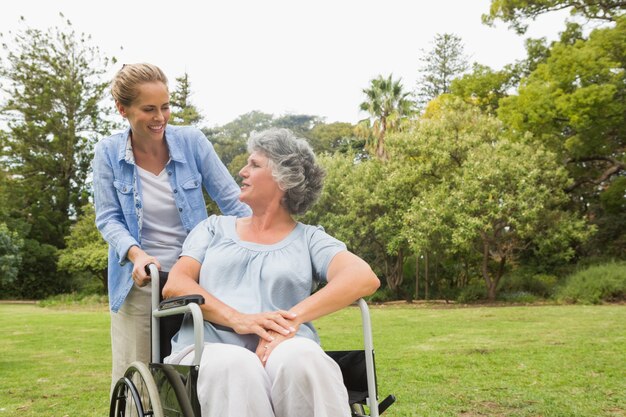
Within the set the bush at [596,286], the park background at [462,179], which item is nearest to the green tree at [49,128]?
the park background at [462,179]

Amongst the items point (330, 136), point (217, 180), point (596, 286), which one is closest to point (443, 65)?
point (330, 136)

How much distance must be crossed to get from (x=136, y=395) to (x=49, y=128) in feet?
82.9

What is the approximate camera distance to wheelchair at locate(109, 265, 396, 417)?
1.80 m

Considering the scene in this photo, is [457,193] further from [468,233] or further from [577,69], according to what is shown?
[577,69]

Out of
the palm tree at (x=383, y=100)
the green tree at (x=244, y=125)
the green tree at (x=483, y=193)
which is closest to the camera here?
the green tree at (x=483, y=193)

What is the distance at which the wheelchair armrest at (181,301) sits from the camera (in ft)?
6.15

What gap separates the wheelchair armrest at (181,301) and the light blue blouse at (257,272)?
4.2 inches

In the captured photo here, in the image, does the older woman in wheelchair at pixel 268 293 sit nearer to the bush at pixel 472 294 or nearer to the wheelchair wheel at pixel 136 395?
the wheelchair wheel at pixel 136 395

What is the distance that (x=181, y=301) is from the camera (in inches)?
76.3

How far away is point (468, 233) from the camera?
15.1m

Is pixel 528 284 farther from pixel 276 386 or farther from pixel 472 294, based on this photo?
pixel 276 386

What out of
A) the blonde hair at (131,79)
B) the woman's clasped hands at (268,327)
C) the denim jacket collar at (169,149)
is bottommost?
the woman's clasped hands at (268,327)

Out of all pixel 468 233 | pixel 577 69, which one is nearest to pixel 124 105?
pixel 468 233

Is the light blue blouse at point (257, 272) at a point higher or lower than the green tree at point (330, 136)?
lower
